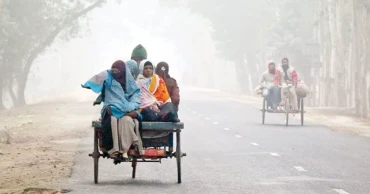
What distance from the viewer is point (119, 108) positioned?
13.5 metres

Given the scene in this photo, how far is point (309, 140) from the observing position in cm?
2325

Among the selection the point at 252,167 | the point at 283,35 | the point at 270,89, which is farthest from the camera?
the point at 283,35

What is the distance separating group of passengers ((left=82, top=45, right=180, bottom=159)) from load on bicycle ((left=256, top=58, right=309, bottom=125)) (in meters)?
14.7

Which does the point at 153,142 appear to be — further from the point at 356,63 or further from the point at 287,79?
the point at 356,63

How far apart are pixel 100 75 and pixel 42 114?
2707cm

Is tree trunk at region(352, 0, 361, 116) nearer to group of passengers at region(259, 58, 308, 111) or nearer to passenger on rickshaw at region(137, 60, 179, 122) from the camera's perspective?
group of passengers at region(259, 58, 308, 111)

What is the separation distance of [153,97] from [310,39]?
49251 millimetres

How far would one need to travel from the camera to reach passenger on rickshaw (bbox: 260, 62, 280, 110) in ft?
95.8

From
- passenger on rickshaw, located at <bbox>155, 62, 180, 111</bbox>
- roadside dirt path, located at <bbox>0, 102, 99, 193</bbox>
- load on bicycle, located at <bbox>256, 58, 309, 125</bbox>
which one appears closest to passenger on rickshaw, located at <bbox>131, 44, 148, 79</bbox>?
passenger on rickshaw, located at <bbox>155, 62, 180, 111</bbox>

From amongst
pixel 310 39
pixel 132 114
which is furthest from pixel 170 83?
pixel 310 39

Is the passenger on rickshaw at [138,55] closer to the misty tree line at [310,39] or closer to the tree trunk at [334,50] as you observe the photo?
the misty tree line at [310,39]

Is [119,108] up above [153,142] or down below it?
above

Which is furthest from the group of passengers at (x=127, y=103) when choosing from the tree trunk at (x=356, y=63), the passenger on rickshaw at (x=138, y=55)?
the tree trunk at (x=356, y=63)

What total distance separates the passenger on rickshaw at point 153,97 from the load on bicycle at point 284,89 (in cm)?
1474
